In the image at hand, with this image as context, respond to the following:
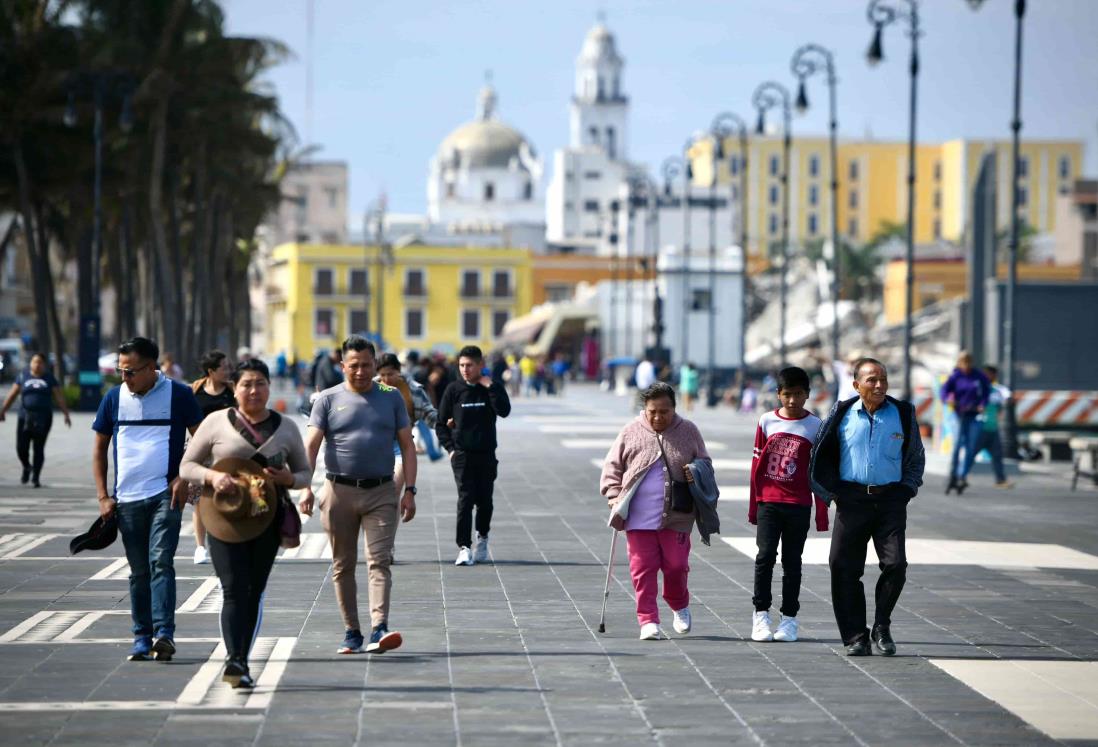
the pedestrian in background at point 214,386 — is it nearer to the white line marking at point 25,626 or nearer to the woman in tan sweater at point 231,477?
the white line marking at point 25,626

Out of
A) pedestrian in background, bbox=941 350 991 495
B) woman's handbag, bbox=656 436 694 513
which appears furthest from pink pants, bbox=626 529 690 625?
pedestrian in background, bbox=941 350 991 495

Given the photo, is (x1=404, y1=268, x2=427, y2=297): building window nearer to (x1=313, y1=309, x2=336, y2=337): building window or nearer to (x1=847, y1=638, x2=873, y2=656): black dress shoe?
(x1=313, y1=309, x2=336, y2=337): building window

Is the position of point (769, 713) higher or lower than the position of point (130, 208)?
lower

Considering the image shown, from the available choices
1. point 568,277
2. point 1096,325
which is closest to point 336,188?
point 568,277

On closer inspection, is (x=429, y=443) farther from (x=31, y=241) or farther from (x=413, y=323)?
(x=413, y=323)

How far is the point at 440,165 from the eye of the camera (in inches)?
7126

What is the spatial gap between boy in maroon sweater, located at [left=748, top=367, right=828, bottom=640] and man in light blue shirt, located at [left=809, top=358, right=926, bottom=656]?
33cm

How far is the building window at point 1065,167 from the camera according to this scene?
178 metres

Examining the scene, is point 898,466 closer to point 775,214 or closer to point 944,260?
point 944,260

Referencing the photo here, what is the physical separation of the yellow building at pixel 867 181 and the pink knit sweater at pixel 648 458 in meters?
160

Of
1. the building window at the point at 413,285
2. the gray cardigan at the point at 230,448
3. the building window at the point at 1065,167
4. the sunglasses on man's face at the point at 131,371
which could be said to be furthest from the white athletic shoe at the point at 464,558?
the building window at the point at 1065,167

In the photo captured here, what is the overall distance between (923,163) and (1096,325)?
144 metres

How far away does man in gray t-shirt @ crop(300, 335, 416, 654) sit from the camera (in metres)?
Result: 9.95

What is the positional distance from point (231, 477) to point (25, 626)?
268 centimetres
